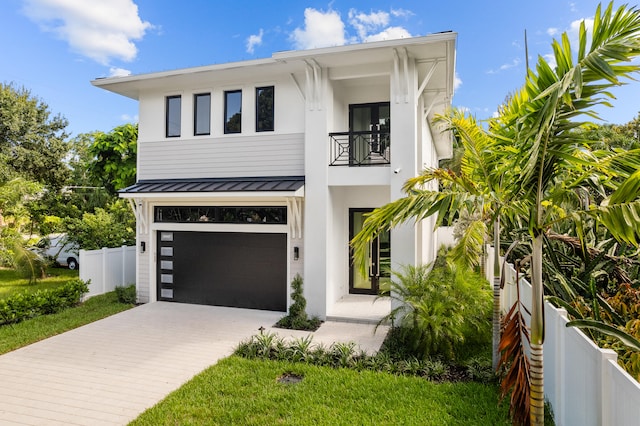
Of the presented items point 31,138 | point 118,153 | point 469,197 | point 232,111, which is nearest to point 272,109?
point 232,111

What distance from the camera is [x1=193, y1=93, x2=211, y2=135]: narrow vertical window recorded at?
10.8 m

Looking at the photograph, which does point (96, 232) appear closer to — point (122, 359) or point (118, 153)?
point (118, 153)

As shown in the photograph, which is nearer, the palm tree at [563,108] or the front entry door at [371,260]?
the palm tree at [563,108]

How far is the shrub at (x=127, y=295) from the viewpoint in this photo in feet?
36.1

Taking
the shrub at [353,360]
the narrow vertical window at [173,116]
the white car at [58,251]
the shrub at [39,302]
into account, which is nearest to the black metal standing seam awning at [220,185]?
the narrow vertical window at [173,116]

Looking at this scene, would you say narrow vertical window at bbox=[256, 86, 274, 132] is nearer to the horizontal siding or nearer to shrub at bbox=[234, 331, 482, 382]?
the horizontal siding

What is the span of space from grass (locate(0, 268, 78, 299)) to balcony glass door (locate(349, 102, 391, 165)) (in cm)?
1121

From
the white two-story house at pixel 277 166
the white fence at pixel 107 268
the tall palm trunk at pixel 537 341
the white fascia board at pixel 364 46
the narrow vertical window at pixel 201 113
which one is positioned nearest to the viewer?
the tall palm trunk at pixel 537 341

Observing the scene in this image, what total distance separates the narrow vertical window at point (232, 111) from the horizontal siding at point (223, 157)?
1.13 ft

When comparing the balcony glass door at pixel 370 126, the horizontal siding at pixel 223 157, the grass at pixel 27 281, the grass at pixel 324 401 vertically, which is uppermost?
the balcony glass door at pixel 370 126

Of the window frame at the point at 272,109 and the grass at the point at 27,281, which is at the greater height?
the window frame at the point at 272,109

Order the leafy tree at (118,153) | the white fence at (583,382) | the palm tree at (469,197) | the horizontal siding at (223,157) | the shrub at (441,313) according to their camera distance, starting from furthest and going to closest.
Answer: the leafy tree at (118,153) → the horizontal siding at (223,157) → the shrub at (441,313) → the palm tree at (469,197) → the white fence at (583,382)

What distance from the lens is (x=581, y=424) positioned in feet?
12.0

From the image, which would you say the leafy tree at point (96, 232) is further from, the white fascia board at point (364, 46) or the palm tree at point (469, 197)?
the palm tree at point (469, 197)
